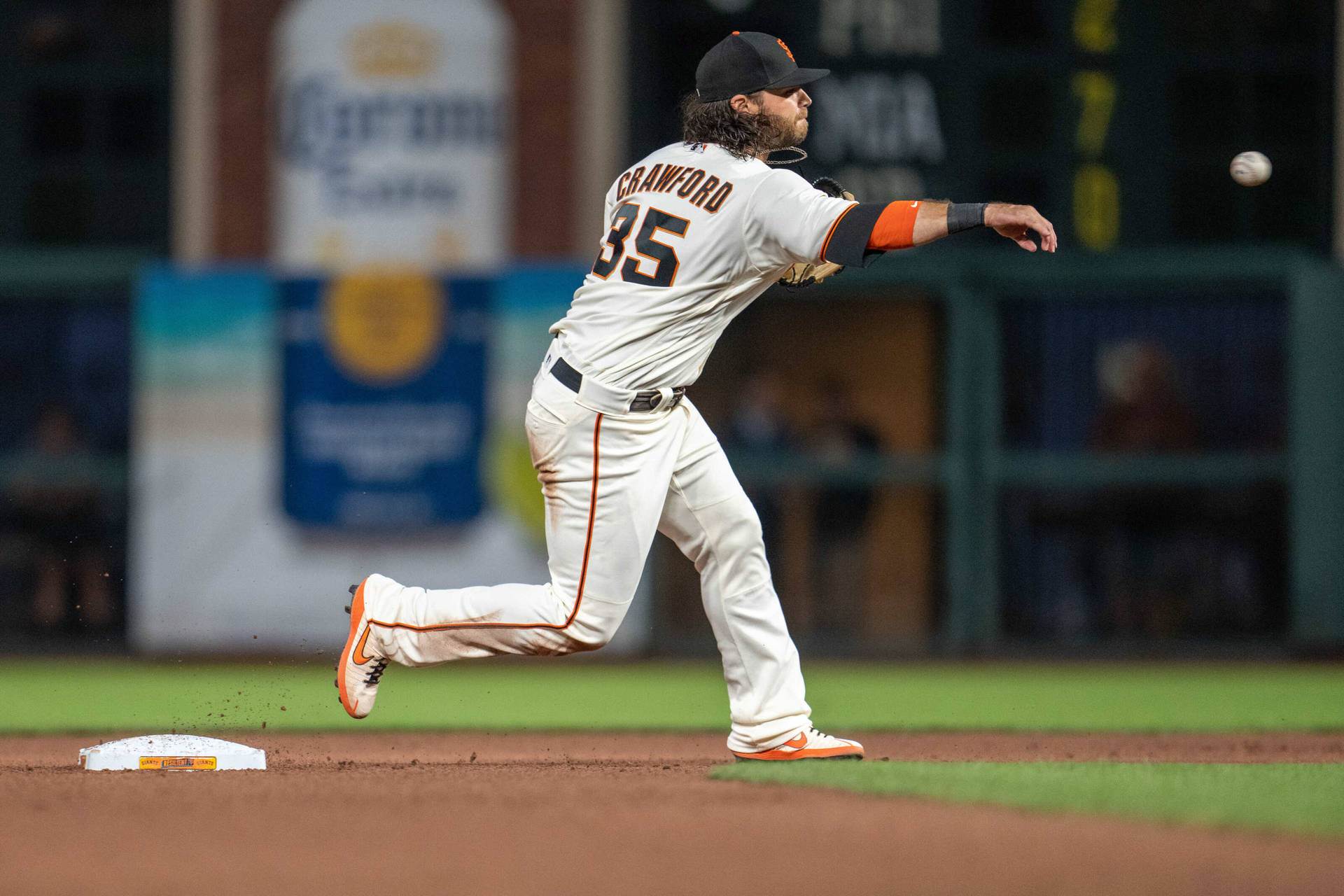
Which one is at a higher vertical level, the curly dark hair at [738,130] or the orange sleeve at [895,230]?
the curly dark hair at [738,130]

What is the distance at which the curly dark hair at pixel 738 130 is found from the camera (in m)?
5.60

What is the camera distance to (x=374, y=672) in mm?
5656

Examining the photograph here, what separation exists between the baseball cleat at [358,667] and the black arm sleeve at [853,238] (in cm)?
169

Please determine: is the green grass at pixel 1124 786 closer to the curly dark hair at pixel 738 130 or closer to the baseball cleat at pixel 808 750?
the baseball cleat at pixel 808 750

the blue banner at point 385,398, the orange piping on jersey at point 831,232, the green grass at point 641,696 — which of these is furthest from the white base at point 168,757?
the blue banner at point 385,398

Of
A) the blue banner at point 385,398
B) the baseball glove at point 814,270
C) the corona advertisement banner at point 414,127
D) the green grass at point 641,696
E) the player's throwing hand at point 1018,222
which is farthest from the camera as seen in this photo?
the corona advertisement banner at point 414,127

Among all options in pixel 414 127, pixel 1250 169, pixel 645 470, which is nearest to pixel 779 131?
pixel 645 470

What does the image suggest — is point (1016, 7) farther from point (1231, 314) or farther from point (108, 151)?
point (108, 151)

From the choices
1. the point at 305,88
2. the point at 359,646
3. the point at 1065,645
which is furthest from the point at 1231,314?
the point at 359,646

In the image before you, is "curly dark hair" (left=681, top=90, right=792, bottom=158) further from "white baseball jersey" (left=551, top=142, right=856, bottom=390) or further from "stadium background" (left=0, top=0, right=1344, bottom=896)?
"stadium background" (left=0, top=0, right=1344, bottom=896)

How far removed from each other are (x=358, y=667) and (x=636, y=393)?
3.77ft

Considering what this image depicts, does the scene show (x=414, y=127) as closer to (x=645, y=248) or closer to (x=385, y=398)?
(x=385, y=398)

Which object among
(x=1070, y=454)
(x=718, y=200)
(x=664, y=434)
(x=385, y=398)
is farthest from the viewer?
(x=385, y=398)

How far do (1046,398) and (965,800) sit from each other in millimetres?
A: 7875
